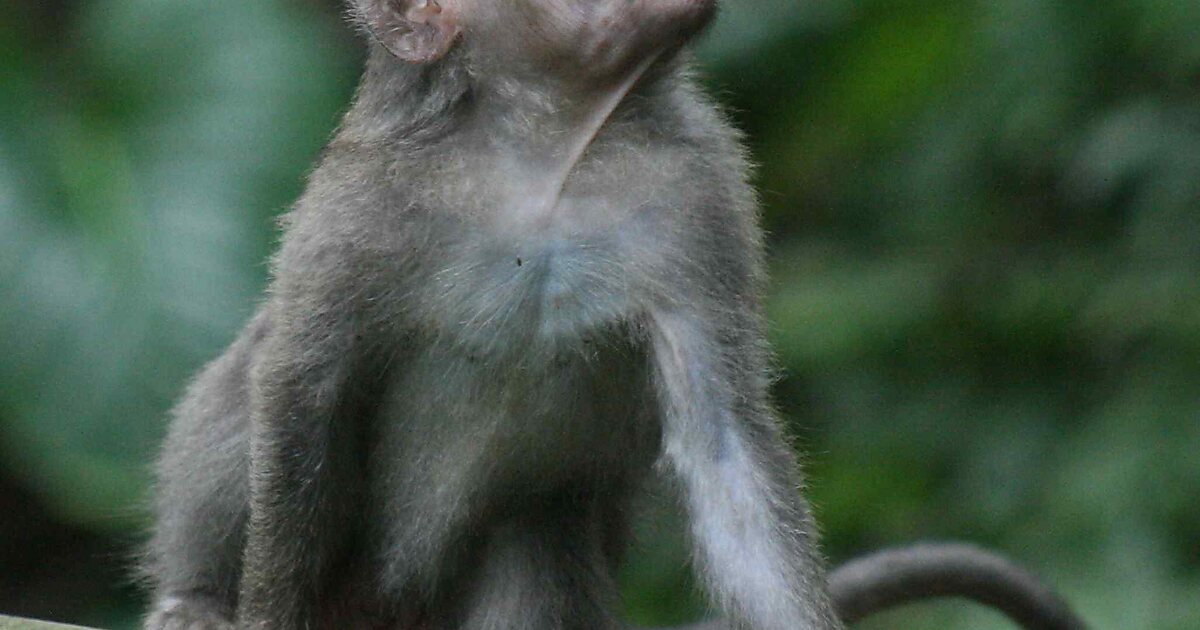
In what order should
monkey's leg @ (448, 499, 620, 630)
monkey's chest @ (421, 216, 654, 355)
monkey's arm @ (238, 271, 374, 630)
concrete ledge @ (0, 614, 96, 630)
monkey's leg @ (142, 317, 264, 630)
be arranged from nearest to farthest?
1. concrete ledge @ (0, 614, 96, 630)
2. monkey's chest @ (421, 216, 654, 355)
3. monkey's arm @ (238, 271, 374, 630)
4. monkey's leg @ (448, 499, 620, 630)
5. monkey's leg @ (142, 317, 264, 630)

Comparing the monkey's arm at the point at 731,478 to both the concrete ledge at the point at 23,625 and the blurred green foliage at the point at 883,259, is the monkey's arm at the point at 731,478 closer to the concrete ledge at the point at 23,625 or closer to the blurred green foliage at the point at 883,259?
the concrete ledge at the point at 23,625

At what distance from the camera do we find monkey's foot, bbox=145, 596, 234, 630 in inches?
179

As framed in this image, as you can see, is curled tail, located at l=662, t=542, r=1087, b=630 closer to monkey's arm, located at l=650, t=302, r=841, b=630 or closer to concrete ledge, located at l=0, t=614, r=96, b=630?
monkey's arm, located at l=650, t=302, r=841, b=630

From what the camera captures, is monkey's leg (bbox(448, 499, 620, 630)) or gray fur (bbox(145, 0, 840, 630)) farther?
monkey's leg (bbox(448, 499, 620, 630))

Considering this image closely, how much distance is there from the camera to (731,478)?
12.4 ft

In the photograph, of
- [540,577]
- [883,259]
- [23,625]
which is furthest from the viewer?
[883,259]

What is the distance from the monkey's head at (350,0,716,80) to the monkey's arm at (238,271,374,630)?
51cm

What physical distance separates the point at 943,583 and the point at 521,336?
1706 mm

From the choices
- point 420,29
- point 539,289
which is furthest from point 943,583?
point 420,29

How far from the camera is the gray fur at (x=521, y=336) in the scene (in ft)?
12.4

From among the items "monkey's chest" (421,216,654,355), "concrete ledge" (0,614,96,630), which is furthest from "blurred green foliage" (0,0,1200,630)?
"concrete ledge" (0,614,96,630)

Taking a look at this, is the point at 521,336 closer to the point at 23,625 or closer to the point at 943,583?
the point at 23,625

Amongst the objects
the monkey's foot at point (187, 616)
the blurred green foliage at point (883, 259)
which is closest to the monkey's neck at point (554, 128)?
the monkey's foot at point (187, 616)

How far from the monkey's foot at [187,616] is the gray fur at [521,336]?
0.42 meters
